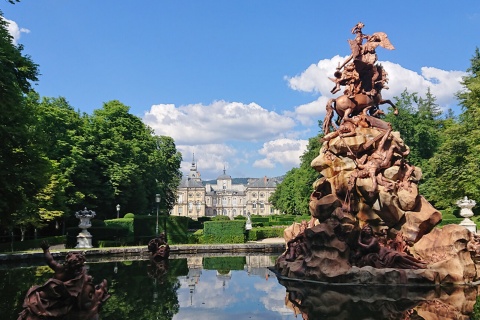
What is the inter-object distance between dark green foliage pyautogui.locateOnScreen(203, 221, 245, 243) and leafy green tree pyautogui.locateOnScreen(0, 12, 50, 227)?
46.6 ft

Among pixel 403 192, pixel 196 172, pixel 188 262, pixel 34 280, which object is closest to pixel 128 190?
pixel 188 262

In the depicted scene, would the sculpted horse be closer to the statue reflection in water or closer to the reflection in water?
the reflection in water

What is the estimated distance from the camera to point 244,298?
12.1 meters

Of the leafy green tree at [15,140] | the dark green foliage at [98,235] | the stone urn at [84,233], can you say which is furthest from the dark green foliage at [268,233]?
the leafy green tree at [15,140]

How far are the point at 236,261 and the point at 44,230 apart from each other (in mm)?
22602

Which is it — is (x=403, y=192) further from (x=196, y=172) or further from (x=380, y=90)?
(x=196, y=172)

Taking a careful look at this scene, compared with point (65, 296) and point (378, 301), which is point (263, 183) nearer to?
point (378, 301)

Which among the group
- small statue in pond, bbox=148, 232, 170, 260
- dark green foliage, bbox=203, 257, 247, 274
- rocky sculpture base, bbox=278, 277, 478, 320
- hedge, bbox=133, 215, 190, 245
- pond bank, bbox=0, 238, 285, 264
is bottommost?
dark green foliage, bbox=203, 257, 247, 274

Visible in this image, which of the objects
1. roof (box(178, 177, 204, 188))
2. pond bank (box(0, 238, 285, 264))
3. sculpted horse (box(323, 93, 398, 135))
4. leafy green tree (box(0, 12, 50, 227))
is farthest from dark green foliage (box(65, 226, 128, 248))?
roof (box(178, 177, 204, 188))

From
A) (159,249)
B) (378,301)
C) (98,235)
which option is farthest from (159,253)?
(378,301)

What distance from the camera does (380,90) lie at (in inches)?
782

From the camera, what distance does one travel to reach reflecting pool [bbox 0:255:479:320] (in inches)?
382

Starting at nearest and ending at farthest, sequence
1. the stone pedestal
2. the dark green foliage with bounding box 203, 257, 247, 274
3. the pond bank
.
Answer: the dark green foliage with bounding box 203, 257, 247, 274 < the pond bank < the stone pedestal

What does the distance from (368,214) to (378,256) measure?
2611mm
